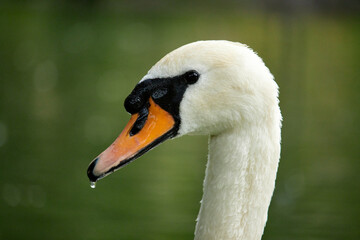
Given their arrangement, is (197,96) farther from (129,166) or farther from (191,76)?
(129,166)

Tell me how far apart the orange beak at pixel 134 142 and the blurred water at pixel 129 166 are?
4586mm

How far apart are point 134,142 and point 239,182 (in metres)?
0.50

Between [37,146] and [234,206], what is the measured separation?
822 centimetres

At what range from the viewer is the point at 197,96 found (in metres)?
3.62

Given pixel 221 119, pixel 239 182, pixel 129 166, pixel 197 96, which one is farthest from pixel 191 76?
pixel 129 166

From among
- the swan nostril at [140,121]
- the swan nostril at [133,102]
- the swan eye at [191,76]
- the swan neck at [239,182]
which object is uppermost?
the swan eye at [191,76]

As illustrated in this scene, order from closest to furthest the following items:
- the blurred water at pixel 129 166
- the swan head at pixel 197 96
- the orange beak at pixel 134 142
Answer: the orange beak at pixel 134 142 < the swan head at pixel 197 96 < the blurred water at pixel 129 166

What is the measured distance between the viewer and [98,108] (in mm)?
14406

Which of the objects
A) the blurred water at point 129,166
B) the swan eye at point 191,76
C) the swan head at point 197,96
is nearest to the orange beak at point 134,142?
the swan head at point 197,96

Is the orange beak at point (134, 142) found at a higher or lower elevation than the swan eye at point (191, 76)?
lower

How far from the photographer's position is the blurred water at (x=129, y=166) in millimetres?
8703

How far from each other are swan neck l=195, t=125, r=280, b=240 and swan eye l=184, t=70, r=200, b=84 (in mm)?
277

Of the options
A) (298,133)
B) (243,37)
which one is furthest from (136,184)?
(243,37)

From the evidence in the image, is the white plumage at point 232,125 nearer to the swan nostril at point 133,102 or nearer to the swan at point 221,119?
the swan at point 221,119
